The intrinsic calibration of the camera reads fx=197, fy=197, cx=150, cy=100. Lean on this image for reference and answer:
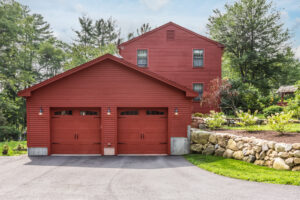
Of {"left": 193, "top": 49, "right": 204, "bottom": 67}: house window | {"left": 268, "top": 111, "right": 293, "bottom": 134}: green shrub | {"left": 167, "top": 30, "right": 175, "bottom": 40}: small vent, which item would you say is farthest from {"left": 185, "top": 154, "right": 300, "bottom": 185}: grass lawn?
{"left": 167, "top": 30, "right": 175, "bottom": 40}: small vent

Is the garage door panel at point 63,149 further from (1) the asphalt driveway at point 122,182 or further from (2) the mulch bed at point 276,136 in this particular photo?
(2) the mulch bed at point 276,136

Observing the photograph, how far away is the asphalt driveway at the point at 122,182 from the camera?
229 inches

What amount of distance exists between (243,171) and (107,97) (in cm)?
Answer: 747

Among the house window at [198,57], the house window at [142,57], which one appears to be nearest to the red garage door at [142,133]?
the house window at [142,57]

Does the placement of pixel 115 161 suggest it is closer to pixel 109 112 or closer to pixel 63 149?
pixel 109 112

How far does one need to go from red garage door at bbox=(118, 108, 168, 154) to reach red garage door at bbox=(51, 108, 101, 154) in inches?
53.2

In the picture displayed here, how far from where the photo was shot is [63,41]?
35.2 metres

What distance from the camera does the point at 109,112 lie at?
1089 centimetres

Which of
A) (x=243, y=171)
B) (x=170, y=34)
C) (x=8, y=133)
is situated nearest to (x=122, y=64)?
(x=243, y=171)

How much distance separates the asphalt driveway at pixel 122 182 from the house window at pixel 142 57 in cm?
1102

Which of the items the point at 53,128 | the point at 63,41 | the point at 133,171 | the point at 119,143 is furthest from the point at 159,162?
the point at 63,41

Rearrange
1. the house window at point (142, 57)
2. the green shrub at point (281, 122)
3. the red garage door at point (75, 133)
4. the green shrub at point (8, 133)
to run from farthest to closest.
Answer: the green shrub at point (8, 133) → the house window at point (142, 57) → the red garage door at point (75, 133) → the green shrub at point (281, 122)

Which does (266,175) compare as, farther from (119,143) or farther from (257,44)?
(257,44)

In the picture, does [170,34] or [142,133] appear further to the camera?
[170,34]
